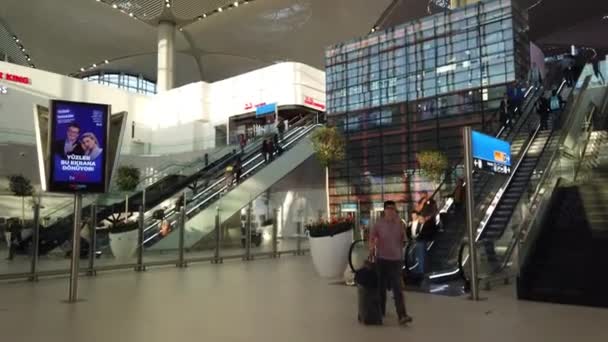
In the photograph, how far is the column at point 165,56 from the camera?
125 ft

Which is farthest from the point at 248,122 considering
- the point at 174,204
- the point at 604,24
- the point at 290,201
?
the point at 604,24

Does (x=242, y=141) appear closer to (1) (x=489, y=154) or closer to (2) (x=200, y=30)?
(1) (x=489, y=154)

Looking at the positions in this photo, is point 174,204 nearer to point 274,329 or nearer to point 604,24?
point 274,329

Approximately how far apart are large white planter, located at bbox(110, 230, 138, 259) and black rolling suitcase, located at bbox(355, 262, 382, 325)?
7420 millimetres

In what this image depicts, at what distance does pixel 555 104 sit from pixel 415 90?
12027 mm

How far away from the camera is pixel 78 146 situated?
23.8 feet

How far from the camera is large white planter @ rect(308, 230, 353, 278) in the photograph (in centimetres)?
989

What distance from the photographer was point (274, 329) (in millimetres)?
5121

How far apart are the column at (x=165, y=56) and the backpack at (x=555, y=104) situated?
92.1ft

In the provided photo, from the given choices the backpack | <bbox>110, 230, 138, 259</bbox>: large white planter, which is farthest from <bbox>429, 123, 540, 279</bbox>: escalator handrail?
<bbox>110, 230, 138, 259</bbox>: large white planter

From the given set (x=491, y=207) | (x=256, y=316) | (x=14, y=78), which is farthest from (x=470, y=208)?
(x=14, y=78)

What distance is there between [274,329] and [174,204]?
36.0ft

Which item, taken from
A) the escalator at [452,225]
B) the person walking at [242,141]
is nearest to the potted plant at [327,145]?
the escalator at [452,225]

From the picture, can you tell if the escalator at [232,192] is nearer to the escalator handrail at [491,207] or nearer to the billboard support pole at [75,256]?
the billboard support pole at [75,256]
